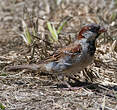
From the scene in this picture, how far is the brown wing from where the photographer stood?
460cm

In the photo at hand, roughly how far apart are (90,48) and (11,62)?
1576mm

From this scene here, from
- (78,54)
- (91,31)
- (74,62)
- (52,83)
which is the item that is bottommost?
(52,83)

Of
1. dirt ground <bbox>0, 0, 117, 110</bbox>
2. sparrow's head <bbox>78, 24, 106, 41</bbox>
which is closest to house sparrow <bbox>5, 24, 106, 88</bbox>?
sparrow's head <bbox>78, 24, 106, 41</bbox>

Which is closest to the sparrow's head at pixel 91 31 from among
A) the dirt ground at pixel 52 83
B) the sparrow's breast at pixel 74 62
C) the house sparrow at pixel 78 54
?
the house sparrow at pixel 78 54

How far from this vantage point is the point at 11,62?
558 centimetres

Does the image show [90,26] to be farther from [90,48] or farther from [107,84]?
[107,84]

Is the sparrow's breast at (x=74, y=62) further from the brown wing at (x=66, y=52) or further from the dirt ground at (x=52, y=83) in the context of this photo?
the dirt ground at (x=52, y=83)

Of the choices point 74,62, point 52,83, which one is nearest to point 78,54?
point 74,62

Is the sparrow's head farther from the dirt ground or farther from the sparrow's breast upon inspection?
the dirt ground

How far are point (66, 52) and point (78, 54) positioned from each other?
7.9 inches

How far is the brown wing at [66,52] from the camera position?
4602 mm

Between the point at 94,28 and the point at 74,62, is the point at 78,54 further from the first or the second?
the point at 94,28

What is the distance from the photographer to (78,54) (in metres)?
4.57

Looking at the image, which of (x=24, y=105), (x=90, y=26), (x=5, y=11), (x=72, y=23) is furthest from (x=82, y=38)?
(x=5, y=11)
